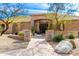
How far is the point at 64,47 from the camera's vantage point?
4867 millimetres

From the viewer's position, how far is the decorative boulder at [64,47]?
4848 mm

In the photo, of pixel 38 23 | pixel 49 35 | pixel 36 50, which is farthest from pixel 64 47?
pixel 38 23

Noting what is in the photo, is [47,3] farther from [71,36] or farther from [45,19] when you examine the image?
[71,36]

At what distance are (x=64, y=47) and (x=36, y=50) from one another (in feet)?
1.33

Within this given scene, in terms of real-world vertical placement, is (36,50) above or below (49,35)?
below

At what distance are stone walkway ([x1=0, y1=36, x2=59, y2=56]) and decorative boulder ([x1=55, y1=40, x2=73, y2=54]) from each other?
9cm

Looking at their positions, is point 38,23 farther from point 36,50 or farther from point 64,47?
point 64,47

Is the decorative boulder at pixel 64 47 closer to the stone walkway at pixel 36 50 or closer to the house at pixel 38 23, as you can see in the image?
the stone walkway at pixel 36 50

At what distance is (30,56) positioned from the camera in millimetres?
4891

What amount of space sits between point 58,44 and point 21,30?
0.57 m

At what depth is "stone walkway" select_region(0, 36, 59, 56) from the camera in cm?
489

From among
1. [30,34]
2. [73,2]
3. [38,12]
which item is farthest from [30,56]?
[73,2]

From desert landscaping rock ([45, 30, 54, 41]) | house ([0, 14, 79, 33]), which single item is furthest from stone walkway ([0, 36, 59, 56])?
house ([0, 14, 79, 33])

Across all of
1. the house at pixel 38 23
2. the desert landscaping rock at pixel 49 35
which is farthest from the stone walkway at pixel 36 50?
the house at pixel 38 23
